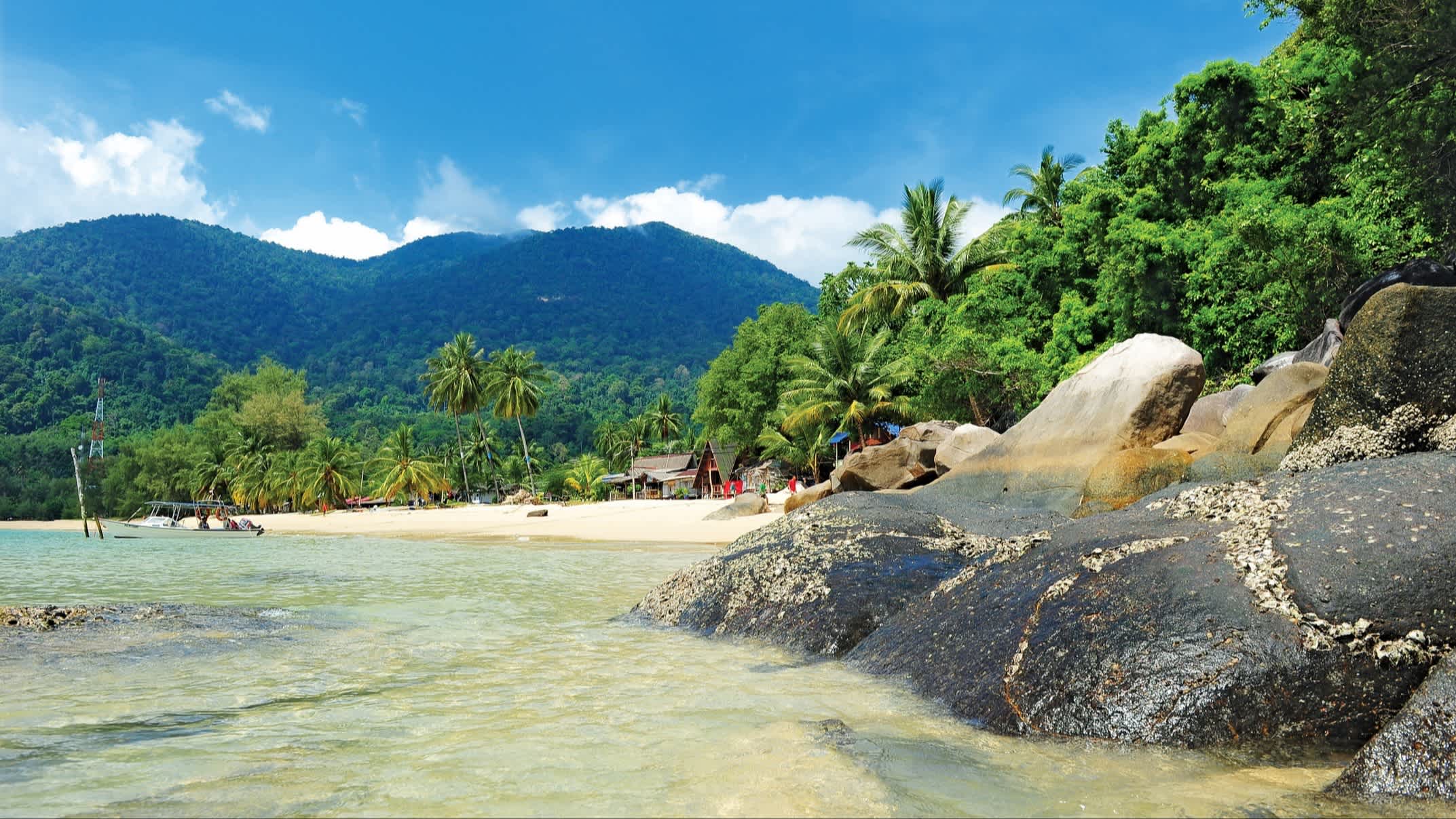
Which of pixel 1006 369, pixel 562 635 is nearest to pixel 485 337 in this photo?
pixel 1006 369

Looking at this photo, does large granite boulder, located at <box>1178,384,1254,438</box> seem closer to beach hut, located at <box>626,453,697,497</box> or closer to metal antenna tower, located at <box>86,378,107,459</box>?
beach hut, located at <box>626,453,697,497</box>

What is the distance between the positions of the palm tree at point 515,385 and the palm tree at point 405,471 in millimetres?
7964

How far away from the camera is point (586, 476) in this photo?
69125 mm

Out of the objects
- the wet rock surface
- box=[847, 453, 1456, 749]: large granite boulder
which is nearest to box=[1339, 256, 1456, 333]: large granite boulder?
the wet rock surface

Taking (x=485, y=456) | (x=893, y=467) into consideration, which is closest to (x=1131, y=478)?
(x=893, y=467)

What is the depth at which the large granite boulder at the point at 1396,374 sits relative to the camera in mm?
4969

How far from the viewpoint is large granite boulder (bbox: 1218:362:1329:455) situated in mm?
9062

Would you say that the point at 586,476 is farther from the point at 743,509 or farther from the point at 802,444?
the point at 743,509

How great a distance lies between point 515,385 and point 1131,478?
5288 centimetres

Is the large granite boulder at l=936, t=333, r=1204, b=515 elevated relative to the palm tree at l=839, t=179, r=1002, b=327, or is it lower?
lower

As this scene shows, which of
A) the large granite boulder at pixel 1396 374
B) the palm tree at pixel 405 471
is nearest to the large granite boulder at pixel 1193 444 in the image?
the large granite boulder at pixel 1396 374

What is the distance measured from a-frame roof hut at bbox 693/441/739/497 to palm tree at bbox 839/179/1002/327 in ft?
64.4

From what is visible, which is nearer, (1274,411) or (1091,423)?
(1274,411)

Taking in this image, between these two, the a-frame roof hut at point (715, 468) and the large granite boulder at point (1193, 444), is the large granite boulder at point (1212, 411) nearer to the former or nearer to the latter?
the large granite boulder at point (1193, 444)
